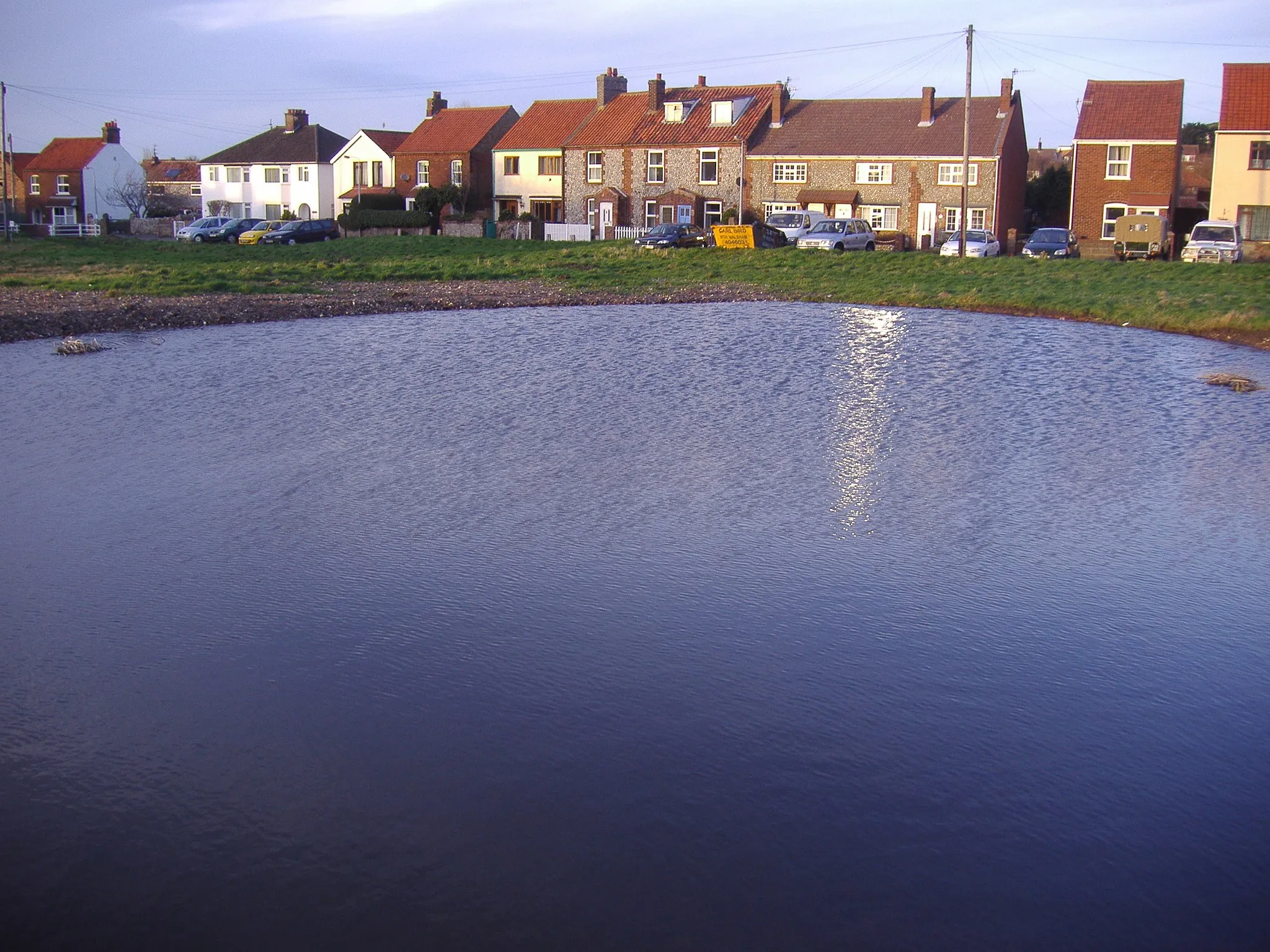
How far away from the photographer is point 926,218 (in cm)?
5438

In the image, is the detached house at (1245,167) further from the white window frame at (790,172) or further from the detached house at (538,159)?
the detached house at (538,159)

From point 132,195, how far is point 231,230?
35482 millimetres

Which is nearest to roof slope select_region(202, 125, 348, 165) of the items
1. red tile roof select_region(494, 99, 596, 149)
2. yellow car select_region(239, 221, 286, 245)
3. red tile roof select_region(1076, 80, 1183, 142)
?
red tile roof select_region(494, 99, 596, 149)

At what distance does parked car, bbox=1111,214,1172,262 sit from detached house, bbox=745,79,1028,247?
7.88 m

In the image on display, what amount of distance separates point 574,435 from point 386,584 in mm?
5191

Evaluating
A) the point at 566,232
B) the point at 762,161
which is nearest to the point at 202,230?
the point at 566,232

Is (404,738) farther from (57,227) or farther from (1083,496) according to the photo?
(57,227)

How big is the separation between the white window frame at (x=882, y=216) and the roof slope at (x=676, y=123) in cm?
707

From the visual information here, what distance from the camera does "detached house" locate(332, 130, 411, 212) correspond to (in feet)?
233

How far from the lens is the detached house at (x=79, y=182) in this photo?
8369cm

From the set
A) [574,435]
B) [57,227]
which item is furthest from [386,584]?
[57,227]

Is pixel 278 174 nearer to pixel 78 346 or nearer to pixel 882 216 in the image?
pixel 882 216

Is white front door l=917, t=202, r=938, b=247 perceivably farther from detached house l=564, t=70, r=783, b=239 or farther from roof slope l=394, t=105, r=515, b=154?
roof slope l=394, t=105, r=515, b=154

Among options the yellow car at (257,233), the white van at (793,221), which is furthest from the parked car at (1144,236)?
the yellow car at (257,233)
